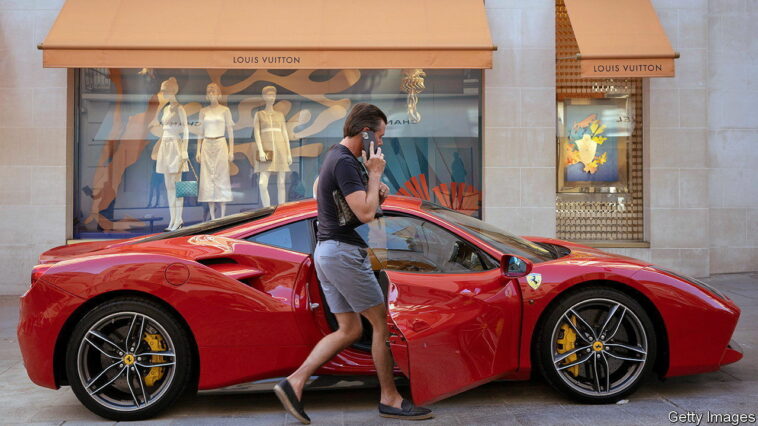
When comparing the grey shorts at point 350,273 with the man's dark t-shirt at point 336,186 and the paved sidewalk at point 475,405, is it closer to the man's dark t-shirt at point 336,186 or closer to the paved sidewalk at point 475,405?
the man's dark t-shirt at point 336,186

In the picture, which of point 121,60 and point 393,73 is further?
point 393,73

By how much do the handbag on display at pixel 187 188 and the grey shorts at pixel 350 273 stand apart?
685 cm

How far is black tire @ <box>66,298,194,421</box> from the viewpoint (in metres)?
4.27

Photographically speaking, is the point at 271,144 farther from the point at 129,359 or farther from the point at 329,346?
the point at 329,346

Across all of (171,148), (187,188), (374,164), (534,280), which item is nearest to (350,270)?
(374,164)

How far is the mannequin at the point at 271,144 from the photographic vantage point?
34.6 feet

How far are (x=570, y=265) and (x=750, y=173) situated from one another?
293 inches

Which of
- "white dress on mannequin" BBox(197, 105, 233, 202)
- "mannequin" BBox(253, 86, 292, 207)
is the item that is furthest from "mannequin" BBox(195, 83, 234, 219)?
"mannequin" BBox(253, 86, 292, 207)

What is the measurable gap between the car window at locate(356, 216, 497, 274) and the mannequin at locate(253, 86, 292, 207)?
6.11 meters

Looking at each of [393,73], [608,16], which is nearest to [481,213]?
[393,73]

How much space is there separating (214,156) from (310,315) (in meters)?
6.67

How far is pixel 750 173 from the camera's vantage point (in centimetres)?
1057

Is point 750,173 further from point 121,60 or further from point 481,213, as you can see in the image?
point 121,60

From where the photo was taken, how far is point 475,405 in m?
4.55
